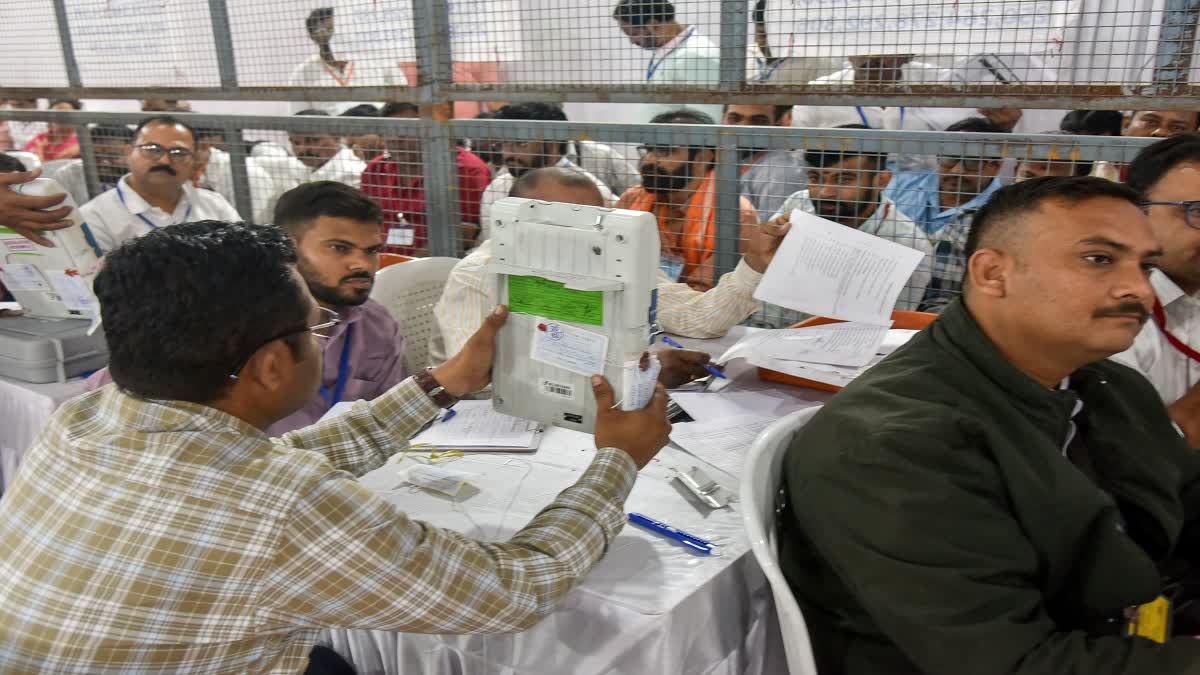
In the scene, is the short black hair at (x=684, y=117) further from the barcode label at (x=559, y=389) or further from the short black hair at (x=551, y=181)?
the barcode label at (x=559, y=389)

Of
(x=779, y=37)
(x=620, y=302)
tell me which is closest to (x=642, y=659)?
(x=620, y=302)

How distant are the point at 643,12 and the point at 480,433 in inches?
61.2

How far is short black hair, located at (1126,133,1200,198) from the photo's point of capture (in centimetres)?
176

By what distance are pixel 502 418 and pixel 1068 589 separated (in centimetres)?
106

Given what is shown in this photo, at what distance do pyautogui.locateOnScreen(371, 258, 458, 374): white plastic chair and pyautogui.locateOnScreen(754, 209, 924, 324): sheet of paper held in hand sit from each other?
43.2 inches

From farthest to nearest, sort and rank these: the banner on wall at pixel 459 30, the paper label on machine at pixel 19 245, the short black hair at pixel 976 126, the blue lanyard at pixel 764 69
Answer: the short black hair at pixel 976 126, the banner on wall at pixel 459 30, the blue lanyard at pixel 764 69, the paper label on machine at pixel 19 245

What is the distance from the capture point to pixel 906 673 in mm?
1137

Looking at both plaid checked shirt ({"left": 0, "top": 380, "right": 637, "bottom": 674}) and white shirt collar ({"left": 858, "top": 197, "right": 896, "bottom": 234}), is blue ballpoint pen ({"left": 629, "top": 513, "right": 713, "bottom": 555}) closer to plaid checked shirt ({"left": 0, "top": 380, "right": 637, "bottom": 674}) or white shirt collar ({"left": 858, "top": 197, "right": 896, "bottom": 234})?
plaid checked shirt ({"left": 0, "top": 380, "right": 637, "bottom": 674})

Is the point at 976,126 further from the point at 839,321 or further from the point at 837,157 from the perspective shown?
the point at 839,321

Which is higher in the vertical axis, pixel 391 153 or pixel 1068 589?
pixel 391 153

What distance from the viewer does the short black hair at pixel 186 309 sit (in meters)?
0.98

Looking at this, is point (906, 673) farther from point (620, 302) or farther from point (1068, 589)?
point (620, 302)

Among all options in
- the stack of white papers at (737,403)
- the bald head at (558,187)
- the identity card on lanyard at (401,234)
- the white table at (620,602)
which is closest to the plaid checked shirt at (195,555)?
the white table at (620,602)

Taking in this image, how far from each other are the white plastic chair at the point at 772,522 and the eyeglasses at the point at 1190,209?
1.04 meters
